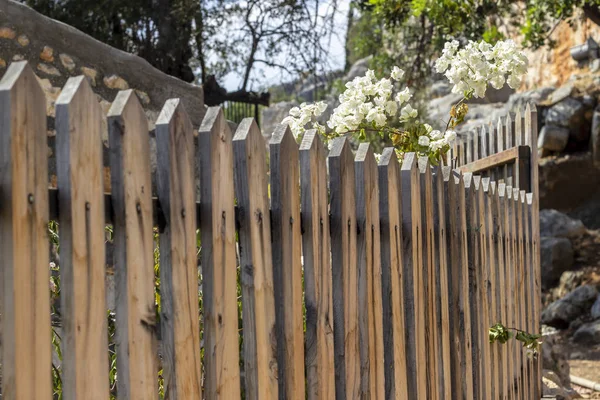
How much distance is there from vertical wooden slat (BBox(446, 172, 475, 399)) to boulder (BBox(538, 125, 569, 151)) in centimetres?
1187

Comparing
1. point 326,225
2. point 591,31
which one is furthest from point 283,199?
point 591,31

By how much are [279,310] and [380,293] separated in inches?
24.0

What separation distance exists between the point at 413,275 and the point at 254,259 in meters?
1.05

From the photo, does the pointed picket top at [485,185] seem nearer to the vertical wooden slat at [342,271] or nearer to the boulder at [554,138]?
the vertical wooden slat at [342,271]

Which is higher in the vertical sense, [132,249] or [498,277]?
[132,249]

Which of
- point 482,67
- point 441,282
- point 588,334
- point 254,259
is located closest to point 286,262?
point 254,259

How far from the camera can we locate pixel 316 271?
2.45 metres

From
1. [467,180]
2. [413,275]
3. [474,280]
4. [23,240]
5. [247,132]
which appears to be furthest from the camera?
[474,280]

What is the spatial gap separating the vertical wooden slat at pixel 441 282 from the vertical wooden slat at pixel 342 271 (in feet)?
2.70

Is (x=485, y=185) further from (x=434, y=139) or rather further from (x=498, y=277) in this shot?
(x=498, y=277)

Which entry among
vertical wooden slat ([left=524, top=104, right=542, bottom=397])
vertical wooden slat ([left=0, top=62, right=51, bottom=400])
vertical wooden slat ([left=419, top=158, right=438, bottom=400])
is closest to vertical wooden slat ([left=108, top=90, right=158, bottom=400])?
vertical wooden slat ([left=0, top=62, right=51, bottom=400])

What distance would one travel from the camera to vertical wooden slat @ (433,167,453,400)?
337cm

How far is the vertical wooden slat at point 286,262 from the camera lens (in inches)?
90.0

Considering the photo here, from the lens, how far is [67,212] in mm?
1664
